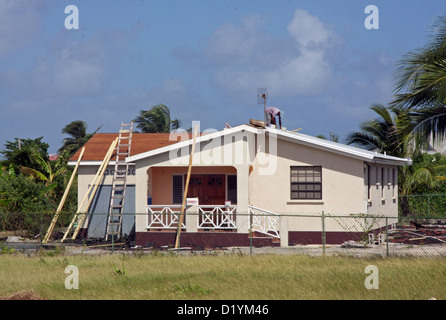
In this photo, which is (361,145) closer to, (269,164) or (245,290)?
(269,164)

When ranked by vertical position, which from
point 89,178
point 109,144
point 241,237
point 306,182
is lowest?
point 241,237

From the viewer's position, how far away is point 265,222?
2392cm

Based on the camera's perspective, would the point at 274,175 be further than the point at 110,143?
No

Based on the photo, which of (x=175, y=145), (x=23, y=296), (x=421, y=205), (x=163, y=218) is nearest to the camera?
(x=23, y=296)

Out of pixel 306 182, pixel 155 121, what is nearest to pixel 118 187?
pixel 306 182

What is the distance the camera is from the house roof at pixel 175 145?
23.5m

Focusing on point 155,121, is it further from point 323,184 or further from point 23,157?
point 323,184

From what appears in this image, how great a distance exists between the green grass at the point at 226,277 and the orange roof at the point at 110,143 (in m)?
8.00

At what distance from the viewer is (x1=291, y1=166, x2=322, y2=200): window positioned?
2412 cm

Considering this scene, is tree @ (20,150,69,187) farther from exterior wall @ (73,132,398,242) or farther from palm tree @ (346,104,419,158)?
palm tree @ (346,104,419,158)

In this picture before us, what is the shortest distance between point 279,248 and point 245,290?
29.6ft

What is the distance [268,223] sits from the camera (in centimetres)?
2359

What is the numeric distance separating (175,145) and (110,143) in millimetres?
5543
